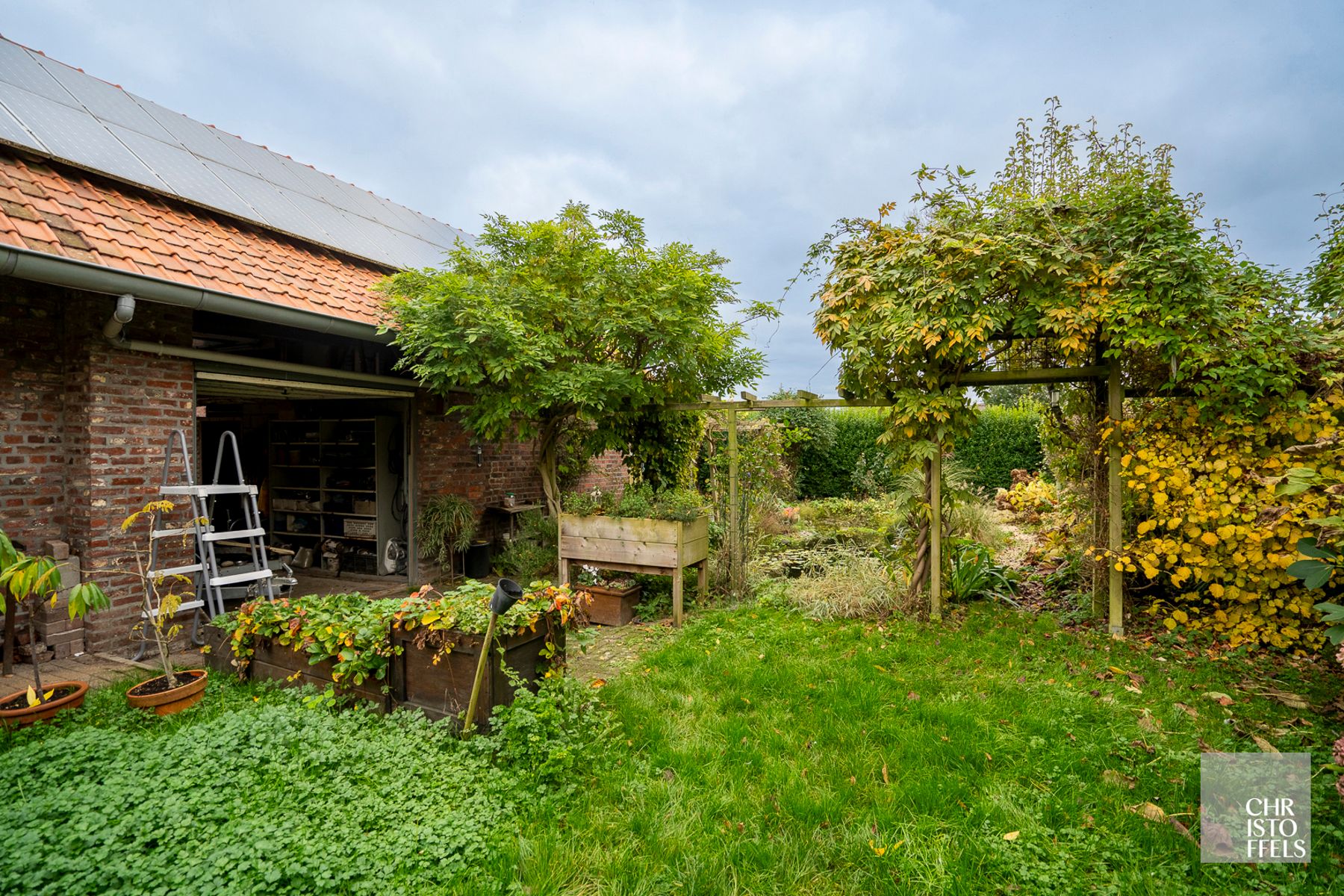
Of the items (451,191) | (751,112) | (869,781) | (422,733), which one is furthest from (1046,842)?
(451,191)

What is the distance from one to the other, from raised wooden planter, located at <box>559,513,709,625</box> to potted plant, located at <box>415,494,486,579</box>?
1711mm

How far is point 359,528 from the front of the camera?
709cm

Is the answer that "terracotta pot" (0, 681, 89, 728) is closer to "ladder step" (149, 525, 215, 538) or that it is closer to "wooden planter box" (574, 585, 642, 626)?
"ladder step" (149, 525, 215, 538)

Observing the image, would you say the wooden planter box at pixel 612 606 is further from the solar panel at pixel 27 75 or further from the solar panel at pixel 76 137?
the solar panel at pixel 27 75

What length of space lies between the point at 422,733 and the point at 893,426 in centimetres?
372

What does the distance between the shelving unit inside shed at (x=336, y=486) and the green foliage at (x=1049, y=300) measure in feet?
17.5

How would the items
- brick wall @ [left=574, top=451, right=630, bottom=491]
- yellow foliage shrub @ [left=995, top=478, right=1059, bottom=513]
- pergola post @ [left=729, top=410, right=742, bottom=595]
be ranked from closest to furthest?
Answer: pergola post @ [left=729, top=410, right=742, bottom=595]
yellow foliage shrub @ [left=995, top=478, right=1059, bottom=513]
brick wall @ [left=574, top=451, right=630, bottom=491]

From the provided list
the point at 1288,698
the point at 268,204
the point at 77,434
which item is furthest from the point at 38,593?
the point at 1288,698

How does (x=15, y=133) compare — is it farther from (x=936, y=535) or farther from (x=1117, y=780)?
(x=1117, y=780)

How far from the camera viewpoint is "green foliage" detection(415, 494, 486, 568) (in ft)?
20.9

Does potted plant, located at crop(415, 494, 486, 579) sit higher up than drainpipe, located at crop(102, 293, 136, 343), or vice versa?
drainpipe, located at crop(102, 293, 136, 343)

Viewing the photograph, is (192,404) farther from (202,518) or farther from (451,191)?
(451,191)

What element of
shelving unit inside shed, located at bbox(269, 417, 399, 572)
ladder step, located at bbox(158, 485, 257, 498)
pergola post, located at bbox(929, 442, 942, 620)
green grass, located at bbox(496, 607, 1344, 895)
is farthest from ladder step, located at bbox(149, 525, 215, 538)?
pergola post, located at bbox(929, 442, 942, 620)

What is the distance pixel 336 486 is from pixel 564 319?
4.18m
